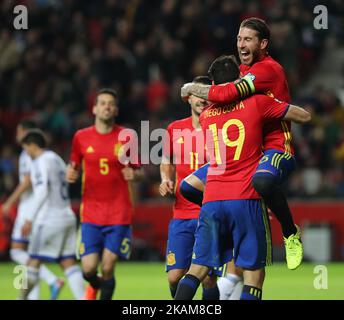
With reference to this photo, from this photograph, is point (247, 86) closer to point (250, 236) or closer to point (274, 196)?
point (274, 196)

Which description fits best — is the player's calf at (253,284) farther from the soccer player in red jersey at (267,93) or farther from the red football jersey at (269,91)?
the red football jersey at (269,91)

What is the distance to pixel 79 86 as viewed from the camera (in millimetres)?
20281

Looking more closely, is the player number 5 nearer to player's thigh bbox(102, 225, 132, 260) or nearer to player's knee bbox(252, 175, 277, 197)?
player's thigh bbox(102, 225, 132, 260)

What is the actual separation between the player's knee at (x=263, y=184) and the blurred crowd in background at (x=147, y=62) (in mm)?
11038

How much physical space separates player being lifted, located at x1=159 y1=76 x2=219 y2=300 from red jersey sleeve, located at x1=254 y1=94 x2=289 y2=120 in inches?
65.5

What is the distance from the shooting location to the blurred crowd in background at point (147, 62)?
18.9 meters

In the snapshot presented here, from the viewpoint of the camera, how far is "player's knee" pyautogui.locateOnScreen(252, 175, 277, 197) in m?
7.22

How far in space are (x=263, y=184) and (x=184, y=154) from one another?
7.05 feet

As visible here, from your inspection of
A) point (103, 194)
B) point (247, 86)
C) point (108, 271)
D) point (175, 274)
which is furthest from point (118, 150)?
point (247, 86)

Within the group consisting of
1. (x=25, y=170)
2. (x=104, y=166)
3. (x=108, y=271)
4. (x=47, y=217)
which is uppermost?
(x=25, y=170)

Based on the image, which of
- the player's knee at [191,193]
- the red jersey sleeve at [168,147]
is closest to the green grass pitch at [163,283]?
the red jersey sleeve at [168,147]

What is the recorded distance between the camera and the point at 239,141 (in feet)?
24.2

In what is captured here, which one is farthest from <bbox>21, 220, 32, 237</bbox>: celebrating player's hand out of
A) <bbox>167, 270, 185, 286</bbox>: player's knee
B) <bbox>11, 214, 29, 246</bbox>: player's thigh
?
<bbox>167, 270, 185, 286</bbox>: player's knee

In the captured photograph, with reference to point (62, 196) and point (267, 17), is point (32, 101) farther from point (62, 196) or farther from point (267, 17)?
point (62, 196)
